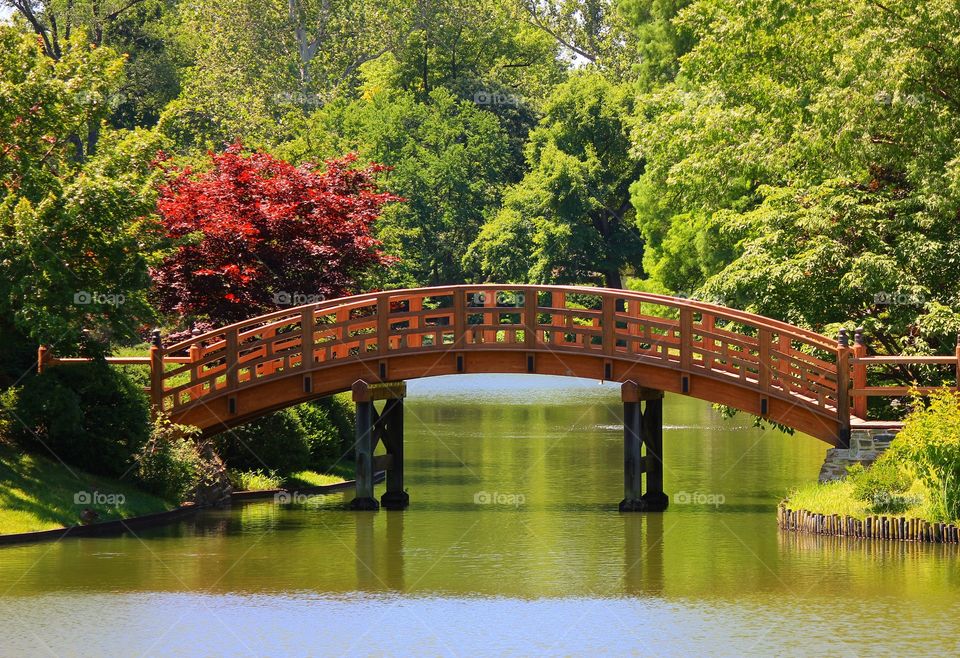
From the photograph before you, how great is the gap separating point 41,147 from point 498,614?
13.1 metres

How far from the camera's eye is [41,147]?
27.7 metres

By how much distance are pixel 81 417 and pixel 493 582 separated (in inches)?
346

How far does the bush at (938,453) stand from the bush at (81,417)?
12585mm

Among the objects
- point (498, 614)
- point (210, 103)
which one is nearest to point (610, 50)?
point (210, 103)

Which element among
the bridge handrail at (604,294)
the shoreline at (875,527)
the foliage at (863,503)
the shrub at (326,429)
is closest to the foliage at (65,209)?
the bridge handrail at (604,294)

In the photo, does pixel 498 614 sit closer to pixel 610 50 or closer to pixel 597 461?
pixel 597 461

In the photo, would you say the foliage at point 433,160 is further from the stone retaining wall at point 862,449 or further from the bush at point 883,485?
the bush at point 883,485

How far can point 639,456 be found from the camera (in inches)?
1108

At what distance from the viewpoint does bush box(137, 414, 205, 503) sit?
90.3 feet

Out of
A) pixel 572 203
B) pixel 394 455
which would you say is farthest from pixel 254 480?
pixel 572 203

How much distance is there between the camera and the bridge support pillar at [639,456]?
28.0 metres

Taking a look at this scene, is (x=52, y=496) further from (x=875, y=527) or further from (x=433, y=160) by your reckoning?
(x=433, y=160)

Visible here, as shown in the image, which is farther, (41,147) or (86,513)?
(41,147)

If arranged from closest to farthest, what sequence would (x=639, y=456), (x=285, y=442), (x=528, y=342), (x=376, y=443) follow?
(x=639, y=456) < (x=528, y=342) < (x=376, y=443) < (x=285, y=442)
